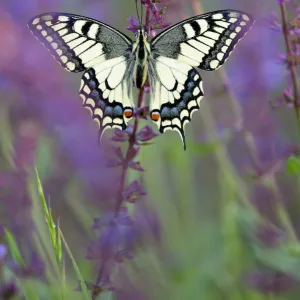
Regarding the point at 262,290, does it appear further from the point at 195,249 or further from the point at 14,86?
the point at 14,86

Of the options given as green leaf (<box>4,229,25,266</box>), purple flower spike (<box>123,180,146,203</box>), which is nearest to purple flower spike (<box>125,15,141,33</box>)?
purple flower spike (<box>123,180,146,203</box>)

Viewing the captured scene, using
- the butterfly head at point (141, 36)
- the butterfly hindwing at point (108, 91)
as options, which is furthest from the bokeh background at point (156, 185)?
the butterfly head at point (141, 36)

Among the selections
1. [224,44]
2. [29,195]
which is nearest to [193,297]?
[29,195]

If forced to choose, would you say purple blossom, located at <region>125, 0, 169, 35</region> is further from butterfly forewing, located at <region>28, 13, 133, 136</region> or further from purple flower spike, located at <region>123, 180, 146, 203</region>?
purple flower spike, located at <region>123, 180, 146, 203</region>

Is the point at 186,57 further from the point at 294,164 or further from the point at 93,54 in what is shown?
the point at 294,164

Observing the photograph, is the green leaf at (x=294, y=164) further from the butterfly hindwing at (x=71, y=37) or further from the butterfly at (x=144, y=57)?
the butterfly hindwing at (x=71, y=37)

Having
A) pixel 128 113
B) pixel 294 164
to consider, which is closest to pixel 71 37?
pixel 128 113

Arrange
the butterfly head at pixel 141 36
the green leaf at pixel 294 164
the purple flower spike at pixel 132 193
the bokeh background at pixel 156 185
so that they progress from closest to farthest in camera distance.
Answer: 1. the purple flower spike at pixel 132 193
2. the green leaf at pixel 294 164
3. the butterfly head at pixel 141 36
4. the bokeh background at pixel 156 185
